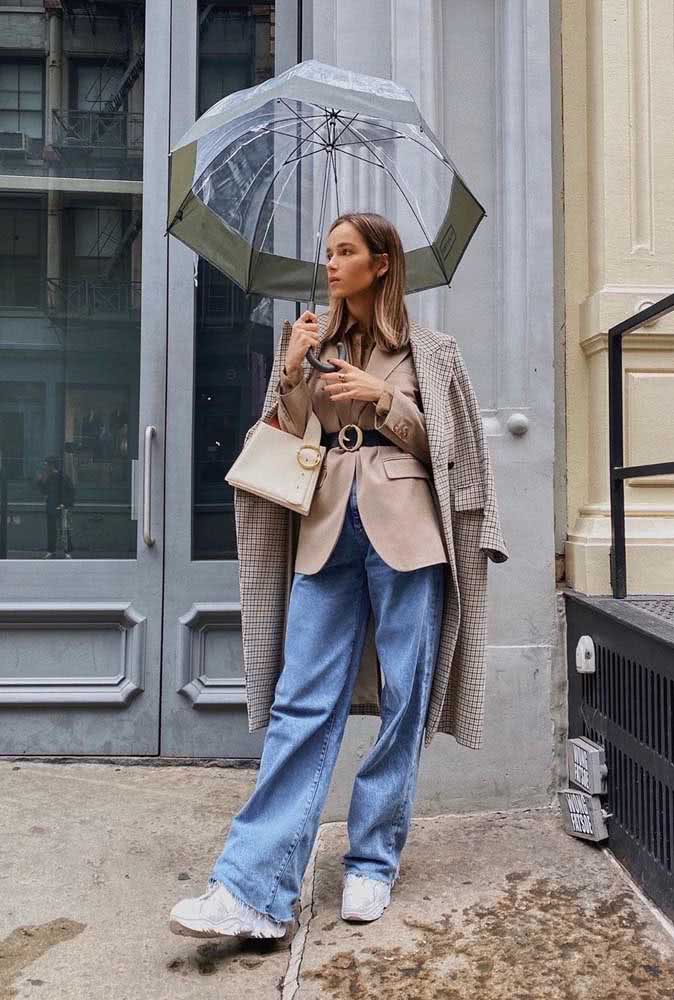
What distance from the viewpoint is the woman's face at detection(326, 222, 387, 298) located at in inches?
88.4

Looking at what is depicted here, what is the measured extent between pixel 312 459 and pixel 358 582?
0.36 m

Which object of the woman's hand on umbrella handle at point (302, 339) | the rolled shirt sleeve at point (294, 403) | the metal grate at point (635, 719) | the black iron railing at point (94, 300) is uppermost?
the black iron railing at point (94, 300)

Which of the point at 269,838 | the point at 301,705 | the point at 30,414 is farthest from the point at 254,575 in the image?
the point at 30,414

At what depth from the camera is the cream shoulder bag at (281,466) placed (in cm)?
222

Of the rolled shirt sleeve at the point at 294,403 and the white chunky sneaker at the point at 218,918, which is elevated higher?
the rolled shirt sleeve at the point at 294,403

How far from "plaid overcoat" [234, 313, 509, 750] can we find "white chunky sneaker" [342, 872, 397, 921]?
1.38ft

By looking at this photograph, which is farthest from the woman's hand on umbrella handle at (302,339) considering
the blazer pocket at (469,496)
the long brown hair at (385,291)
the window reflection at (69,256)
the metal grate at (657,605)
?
the window reflection at (69,256)

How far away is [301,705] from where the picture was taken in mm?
2219

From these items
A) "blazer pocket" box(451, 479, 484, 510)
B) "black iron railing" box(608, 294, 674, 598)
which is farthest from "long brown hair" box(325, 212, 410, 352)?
"black iron railing" box(608, 294, 674, 598)

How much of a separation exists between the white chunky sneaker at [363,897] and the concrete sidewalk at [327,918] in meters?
0.03

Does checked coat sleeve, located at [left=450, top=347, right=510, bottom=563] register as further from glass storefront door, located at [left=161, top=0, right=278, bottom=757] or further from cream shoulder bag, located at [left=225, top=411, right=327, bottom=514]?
glass storefront door, located at [left=161, top=0, right=278, bottom=757]

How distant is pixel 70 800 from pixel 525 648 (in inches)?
66.6

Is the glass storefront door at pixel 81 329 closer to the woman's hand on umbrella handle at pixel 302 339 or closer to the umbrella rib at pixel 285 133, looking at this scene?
the umbrella rib at pixel 285 133

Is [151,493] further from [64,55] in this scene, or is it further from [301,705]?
[64,55]
